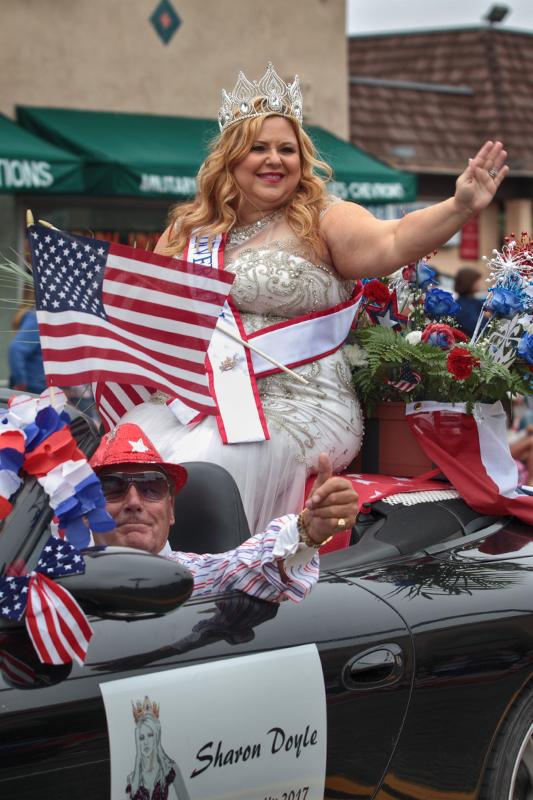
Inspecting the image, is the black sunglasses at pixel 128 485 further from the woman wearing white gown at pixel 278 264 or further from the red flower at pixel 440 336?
the red flower at pixel 440 336

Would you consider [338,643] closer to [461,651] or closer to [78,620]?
[461,651]

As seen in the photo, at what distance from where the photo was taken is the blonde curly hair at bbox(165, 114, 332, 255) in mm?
4133

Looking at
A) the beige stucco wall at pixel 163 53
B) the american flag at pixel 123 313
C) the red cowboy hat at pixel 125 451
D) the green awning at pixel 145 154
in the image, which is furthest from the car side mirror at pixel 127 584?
the beige stucco wall at pixel 163 53

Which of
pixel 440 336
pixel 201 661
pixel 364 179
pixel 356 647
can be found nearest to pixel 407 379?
pixel 440 336

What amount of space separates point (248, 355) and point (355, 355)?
1.29 feet

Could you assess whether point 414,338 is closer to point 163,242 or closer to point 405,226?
point 405,226

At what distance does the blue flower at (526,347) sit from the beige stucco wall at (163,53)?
30.7ft

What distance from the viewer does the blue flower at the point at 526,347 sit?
158 inches

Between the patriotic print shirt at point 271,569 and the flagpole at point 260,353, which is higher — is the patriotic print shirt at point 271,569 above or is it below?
below

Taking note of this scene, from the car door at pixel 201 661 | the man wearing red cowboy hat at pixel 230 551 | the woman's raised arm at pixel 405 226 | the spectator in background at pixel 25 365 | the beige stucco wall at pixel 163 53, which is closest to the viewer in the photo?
the car door at pixel 201 661

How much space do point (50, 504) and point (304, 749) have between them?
0.74 m

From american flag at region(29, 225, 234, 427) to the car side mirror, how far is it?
0.94 meters

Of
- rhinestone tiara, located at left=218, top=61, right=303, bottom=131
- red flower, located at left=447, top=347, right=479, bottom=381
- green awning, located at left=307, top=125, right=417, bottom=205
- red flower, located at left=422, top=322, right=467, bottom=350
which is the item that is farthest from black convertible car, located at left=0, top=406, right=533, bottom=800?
green awning, located at left=307, top=125, right=417, bottom=205

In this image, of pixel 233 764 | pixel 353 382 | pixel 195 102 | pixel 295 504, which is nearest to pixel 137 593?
pixel 233 764
